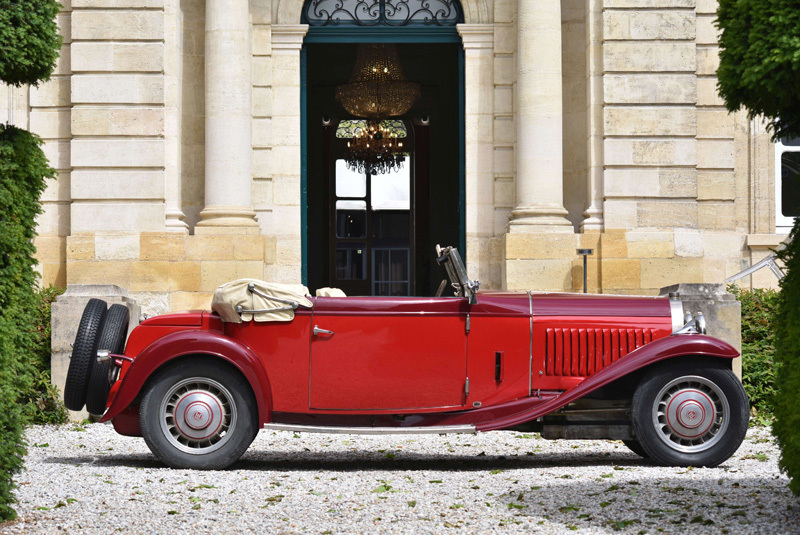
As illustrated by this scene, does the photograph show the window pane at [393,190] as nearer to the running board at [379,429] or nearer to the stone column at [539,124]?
the stone column at [539,124]

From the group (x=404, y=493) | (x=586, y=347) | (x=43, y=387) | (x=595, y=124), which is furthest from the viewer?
(x=595, y=124)

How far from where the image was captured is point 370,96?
19.2 m

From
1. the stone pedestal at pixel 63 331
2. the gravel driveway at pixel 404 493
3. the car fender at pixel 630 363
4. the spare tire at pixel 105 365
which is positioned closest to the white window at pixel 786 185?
the gravel driveway at pixel 404 493

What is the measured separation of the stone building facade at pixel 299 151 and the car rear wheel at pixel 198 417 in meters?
5.95

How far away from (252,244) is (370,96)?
19.0 ft

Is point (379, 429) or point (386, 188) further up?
A: point (386, 188)

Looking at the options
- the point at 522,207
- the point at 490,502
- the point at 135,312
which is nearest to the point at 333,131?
the point at 522,207

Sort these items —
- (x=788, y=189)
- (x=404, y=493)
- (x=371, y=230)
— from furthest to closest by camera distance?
(x=371, y=230), (x=788, y=189), (x=404, y=493)

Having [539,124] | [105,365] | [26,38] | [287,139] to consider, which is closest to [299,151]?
[287,139]

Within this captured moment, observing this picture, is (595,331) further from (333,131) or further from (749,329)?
(333,131)

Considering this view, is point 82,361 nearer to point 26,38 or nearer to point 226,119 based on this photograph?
point 26,38

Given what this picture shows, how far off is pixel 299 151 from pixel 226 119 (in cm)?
116

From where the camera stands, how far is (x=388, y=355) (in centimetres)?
828

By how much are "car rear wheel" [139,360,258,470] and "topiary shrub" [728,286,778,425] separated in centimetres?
533
